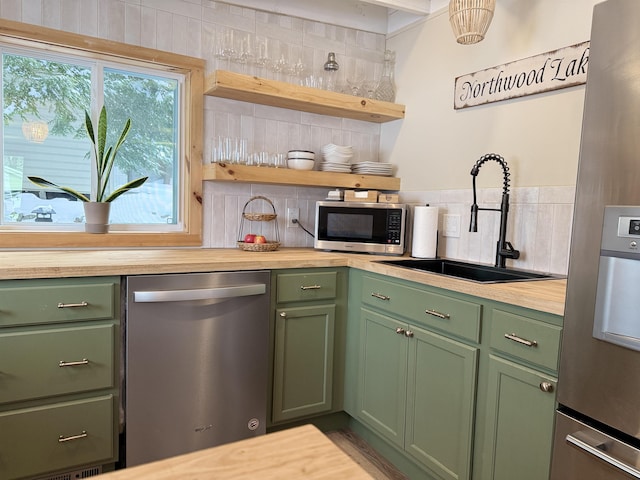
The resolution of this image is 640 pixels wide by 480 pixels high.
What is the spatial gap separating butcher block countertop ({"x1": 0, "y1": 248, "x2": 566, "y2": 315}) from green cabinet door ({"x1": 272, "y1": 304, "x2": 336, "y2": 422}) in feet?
0.87

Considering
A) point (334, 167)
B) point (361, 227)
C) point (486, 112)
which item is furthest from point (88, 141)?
point (486, 112)

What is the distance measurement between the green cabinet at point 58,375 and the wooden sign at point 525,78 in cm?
199

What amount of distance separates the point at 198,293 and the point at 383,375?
3.05ft

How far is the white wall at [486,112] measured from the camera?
2.05 meters

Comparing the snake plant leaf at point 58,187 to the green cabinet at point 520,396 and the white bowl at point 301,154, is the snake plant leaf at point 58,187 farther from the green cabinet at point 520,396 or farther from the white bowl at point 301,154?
the green cabinet at point 520,396

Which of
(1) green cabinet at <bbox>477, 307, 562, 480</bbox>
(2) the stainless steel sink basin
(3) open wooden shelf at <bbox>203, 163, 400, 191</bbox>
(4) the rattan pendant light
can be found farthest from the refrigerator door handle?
(3) open wooden shelf at <bbox>203, 163, 400, 191</bbox>

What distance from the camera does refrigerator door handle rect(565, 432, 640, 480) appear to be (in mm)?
1169

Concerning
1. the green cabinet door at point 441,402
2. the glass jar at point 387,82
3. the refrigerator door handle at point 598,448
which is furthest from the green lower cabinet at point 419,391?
the glass jar at point 387,82

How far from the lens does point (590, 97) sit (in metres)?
1.22

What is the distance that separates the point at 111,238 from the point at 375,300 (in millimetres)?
1407

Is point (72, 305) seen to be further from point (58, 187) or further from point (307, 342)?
point (307, 342)

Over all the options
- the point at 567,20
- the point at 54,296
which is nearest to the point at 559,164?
the point at 567,20

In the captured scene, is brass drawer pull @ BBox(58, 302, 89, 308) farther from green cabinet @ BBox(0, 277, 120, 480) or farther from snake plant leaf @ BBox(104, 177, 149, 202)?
snake plant leaf @ BBox(104, 177, 149, 202)

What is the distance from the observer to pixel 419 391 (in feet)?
6.44
